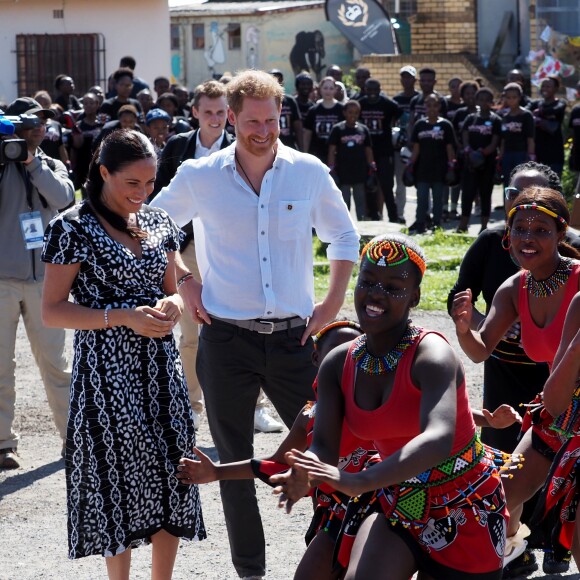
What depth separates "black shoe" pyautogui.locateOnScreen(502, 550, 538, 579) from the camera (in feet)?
16.5

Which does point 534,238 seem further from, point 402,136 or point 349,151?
point 402,136

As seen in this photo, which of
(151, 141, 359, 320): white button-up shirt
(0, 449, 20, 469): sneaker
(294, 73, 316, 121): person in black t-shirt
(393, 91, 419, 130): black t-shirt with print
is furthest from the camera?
(294, 73, 316, 121): person in black t-shirt

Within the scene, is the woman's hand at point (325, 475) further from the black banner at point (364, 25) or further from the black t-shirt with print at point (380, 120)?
the black banner at point (364, 25)

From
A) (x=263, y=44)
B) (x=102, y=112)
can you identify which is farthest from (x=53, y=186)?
(x=263, y=44)

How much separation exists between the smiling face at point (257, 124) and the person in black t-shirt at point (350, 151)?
1037 cm

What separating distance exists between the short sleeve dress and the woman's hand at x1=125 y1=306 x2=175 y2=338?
12 centimetres

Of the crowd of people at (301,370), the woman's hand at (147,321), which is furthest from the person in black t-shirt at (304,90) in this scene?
the woman's hand at (147,321)

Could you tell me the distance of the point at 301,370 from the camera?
191 inches

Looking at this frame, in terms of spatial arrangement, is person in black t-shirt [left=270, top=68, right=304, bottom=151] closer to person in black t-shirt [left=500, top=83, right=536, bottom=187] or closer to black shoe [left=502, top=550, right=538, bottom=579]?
person in black t-shirt [left=500, top=83, right=536, bottom=187]

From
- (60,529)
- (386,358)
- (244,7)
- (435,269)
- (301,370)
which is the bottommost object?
(60,529)

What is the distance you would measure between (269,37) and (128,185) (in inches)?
1122

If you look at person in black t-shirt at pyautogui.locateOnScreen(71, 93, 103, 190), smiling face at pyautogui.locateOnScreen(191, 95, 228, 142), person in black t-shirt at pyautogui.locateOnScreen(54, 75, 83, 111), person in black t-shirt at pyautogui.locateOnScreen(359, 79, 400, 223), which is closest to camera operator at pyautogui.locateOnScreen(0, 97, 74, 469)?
smiling face at pyautogui.locateOnScreen(191, 95, 228, 142)

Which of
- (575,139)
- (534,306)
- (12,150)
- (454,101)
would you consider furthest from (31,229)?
(454,101)

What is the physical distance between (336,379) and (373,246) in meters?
0.43
